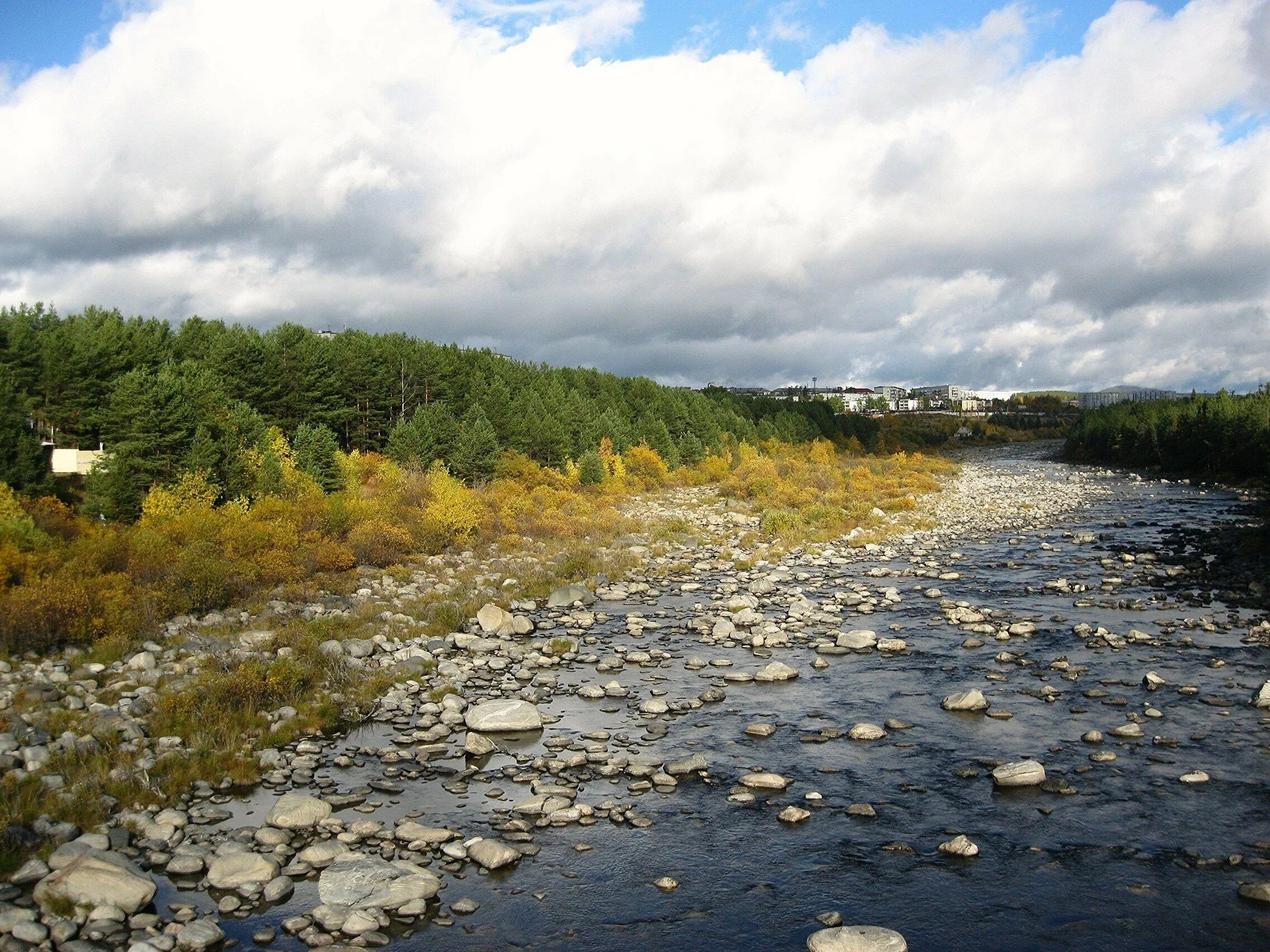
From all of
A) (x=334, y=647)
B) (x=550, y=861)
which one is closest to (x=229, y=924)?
(x=550, y=861)

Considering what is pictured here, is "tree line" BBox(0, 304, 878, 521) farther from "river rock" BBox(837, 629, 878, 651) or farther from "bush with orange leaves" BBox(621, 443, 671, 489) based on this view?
"river rock" BBox(837, 629, 878, 651)

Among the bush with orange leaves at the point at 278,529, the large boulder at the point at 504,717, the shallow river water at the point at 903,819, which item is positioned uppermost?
the bush with orange leaves at the point at 278,529

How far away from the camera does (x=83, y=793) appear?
44.3 ft

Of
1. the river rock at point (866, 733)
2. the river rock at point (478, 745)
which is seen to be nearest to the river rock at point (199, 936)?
the river rock at point (478, 745)

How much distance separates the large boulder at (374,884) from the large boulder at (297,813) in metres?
1.46

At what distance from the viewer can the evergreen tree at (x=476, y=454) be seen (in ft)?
185

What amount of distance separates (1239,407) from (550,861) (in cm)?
10387

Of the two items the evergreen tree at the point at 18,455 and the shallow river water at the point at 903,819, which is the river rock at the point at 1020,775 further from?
the evergreen tree at the point at 18,455

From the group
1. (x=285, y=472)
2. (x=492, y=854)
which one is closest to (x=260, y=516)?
(x=285, y=472)

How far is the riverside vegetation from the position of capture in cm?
1683

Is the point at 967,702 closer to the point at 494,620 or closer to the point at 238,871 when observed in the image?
the point at 494,620

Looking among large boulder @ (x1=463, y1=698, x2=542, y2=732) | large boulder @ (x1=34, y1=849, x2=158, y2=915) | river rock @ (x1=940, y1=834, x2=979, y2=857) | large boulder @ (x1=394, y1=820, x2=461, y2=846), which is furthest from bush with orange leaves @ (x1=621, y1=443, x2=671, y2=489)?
large boulder @ (x1=34, y1=849, x2=158, y2=915)

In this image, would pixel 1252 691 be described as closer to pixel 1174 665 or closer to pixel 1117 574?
pixel 1174 665

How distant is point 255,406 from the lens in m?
53.2
